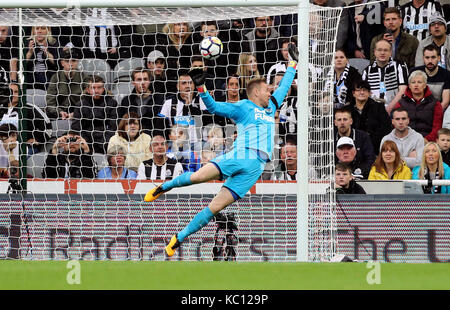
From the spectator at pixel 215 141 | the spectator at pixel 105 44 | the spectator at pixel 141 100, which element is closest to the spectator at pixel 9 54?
the spectator at pixel 105 44

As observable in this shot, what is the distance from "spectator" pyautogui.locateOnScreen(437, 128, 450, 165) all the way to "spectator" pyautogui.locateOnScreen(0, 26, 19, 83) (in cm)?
475

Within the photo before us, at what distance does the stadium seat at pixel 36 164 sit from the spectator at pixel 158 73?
1.37 metres

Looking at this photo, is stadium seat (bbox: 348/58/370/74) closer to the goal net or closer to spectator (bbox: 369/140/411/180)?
the goal net

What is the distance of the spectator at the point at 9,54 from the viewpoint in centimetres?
Answer: 916

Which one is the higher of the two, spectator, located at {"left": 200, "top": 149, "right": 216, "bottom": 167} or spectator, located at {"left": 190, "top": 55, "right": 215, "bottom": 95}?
spectator, located at {"left": 190, "top": 55, "right": 215, "bottom": 95}

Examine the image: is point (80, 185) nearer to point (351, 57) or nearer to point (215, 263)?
point (215, 263)

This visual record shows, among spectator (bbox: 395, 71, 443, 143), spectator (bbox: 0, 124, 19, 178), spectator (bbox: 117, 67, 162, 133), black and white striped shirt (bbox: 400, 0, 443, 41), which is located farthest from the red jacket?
spectator (bbox: 0, 124, 19, 178)

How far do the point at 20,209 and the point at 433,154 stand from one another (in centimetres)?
436

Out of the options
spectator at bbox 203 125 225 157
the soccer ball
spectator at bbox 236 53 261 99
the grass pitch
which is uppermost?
the soccer ball

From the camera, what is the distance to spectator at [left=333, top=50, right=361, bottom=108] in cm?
960

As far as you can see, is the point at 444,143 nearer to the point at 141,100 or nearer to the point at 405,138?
the point at 405,138

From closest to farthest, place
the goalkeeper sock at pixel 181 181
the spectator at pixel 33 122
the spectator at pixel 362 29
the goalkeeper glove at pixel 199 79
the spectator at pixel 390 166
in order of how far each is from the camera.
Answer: the goalkeeper glove at pixel 199 79
the goalkeeper sock at pixel 181 181
the spectator at pixel 390 166
the spectator at pixel 33 122
the spectator at pixel 362 29

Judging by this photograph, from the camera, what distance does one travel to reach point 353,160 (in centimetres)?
905

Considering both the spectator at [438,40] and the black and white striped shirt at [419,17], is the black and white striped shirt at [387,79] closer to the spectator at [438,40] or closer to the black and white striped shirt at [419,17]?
the spectator at [438,40]
